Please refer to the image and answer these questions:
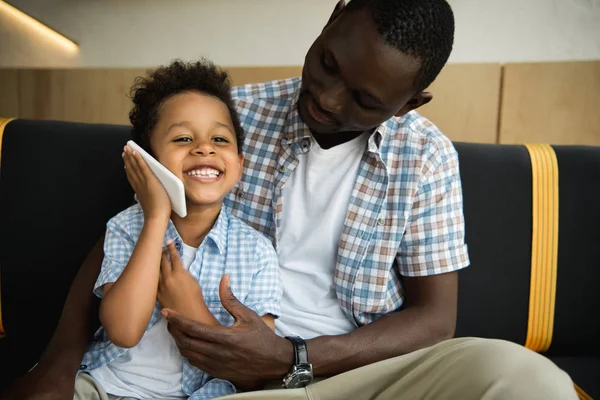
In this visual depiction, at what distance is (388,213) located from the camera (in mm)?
1155

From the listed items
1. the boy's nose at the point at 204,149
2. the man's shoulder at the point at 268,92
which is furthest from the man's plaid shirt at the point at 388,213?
the boy's nose at the point at 204,149

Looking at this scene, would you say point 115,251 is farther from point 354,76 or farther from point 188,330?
point 354,76

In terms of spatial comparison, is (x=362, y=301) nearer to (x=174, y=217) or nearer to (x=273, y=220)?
(x=273, y=220)

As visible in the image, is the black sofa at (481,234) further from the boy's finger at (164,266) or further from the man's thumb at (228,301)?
the man's thumb at (228,301)

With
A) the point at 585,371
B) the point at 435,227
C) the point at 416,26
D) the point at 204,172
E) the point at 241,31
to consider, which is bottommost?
the point at 585,371

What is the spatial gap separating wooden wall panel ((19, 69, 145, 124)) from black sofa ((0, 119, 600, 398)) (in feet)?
3.37

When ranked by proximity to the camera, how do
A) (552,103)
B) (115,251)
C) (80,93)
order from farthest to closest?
(80,93) < (552,103) < (115,251)

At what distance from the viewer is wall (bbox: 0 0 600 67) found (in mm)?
2465

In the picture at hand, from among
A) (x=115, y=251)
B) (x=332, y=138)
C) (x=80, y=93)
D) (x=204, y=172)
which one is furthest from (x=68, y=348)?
(x=80, y=93)

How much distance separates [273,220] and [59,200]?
696 mm

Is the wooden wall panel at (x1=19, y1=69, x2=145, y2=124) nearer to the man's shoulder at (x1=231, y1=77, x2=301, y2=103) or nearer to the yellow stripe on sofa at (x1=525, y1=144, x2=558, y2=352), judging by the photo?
the man's shoulder at (x1=231, y1=77, x2=301, y2=103)

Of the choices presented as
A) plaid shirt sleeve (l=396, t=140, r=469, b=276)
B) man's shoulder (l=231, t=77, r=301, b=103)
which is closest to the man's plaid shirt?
plaid shirt sleeve (l=396, t=140, r=469, b=276)

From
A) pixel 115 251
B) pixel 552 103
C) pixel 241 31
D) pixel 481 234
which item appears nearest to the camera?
pixel 115 251

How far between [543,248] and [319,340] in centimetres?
78
